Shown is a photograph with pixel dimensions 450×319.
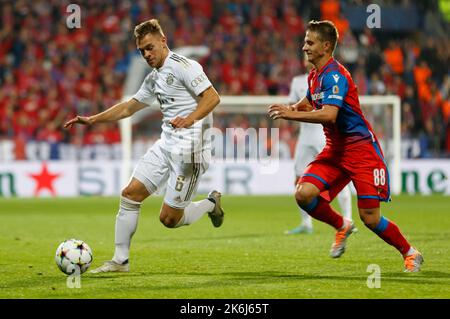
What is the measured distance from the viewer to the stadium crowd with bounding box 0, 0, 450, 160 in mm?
23297

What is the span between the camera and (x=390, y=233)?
8.35 m

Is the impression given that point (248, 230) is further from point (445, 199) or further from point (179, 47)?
point (179, 47)

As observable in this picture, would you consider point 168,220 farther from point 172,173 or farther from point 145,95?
point 145,95

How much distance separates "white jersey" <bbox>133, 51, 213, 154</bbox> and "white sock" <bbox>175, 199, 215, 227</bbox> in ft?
2.32

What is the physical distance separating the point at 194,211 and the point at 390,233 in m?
1.96

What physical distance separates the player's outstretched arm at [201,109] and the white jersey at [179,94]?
61mm

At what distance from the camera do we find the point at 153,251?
416 inches

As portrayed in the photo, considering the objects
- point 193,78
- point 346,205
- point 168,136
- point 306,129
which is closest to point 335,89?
point 193,78

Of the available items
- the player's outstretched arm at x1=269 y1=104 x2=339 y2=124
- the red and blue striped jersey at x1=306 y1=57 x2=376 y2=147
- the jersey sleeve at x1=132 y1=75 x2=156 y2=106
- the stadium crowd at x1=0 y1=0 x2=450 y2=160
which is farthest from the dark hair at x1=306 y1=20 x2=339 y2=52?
the stadium crowd at x1=0 y1=0 x2=450 y2=160

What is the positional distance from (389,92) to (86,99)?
25.0 ft

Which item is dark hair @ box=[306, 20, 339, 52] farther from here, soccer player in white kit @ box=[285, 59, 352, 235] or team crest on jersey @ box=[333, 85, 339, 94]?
soccer player in white kit @ box=[285, 59, 352, 235]

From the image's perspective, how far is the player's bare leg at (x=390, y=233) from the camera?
827 centimetres

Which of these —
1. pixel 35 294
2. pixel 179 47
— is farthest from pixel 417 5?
pixel 35 294

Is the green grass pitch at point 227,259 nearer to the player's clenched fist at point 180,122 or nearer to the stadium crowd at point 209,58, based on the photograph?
the player's clenched fist at point 180,122
